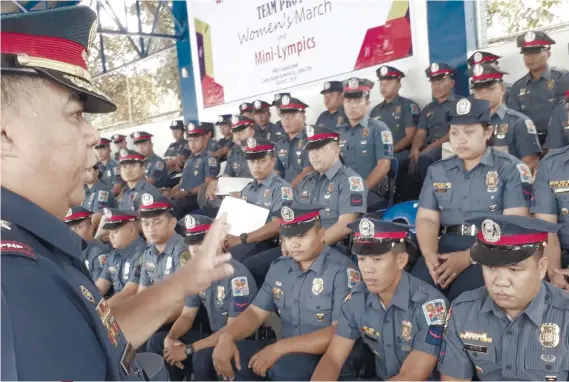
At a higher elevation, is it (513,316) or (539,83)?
(539,83)

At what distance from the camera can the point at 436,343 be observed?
2.10 metres

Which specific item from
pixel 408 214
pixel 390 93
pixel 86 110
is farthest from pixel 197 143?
pixel 86 110

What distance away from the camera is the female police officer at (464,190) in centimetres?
267

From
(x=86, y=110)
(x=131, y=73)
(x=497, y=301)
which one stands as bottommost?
(x=497, y=301)

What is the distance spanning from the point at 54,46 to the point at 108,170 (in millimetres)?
7308

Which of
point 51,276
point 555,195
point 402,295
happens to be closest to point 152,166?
point 402,295

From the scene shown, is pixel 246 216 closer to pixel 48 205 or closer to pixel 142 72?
pixel 48 205

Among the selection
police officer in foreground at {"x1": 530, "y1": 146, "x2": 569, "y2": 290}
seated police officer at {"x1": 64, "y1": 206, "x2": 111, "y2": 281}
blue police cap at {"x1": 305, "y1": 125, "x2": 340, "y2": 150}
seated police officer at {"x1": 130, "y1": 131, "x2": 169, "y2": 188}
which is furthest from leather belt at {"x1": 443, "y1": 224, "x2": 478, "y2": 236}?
seated police officer at {"x1": 130, "y1": 131, "x2": 169, "y2": 188}

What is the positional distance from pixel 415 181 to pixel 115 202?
392 centimetres

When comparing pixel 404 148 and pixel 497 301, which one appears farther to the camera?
pixel 404 148

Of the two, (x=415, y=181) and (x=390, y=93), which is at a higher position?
(x=390, y=93)

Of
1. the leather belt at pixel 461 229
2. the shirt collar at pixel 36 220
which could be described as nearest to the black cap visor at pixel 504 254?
the leather belt at pixel 461 229

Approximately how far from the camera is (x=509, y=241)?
1.85 meters

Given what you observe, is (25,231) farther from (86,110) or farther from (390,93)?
(390,93)
